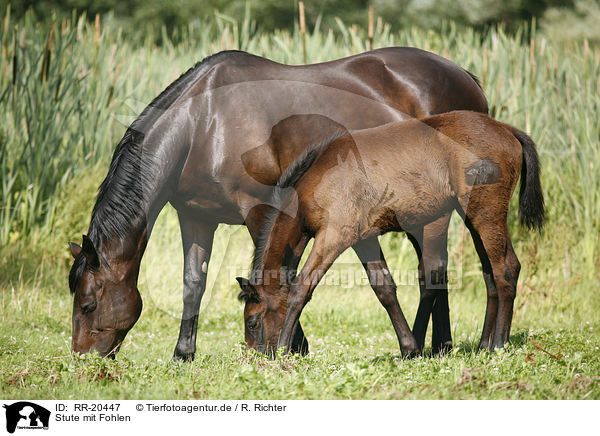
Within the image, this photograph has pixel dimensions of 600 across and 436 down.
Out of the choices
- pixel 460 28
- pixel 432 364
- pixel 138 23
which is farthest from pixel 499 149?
pixel 138 23

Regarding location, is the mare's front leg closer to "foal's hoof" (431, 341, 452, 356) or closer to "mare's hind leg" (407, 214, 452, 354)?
"mare's hind leg" (407, 214, 452, 354)

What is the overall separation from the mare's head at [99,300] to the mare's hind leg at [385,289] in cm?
182

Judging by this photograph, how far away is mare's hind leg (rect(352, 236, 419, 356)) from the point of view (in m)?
5.09

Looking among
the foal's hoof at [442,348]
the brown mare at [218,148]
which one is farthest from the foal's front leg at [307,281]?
the foal's hoof at [442,348]

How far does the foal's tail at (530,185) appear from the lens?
5.20 metres

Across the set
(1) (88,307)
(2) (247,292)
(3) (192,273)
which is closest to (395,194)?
(2) (247,292)

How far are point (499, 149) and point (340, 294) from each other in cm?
371

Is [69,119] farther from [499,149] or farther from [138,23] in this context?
[138,23]

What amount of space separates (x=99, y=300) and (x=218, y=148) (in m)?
1.52

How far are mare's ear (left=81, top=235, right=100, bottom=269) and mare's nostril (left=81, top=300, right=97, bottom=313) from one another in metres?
0.27

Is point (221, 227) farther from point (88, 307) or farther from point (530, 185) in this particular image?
point (530, 185)

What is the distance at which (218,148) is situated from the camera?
17.7ft
